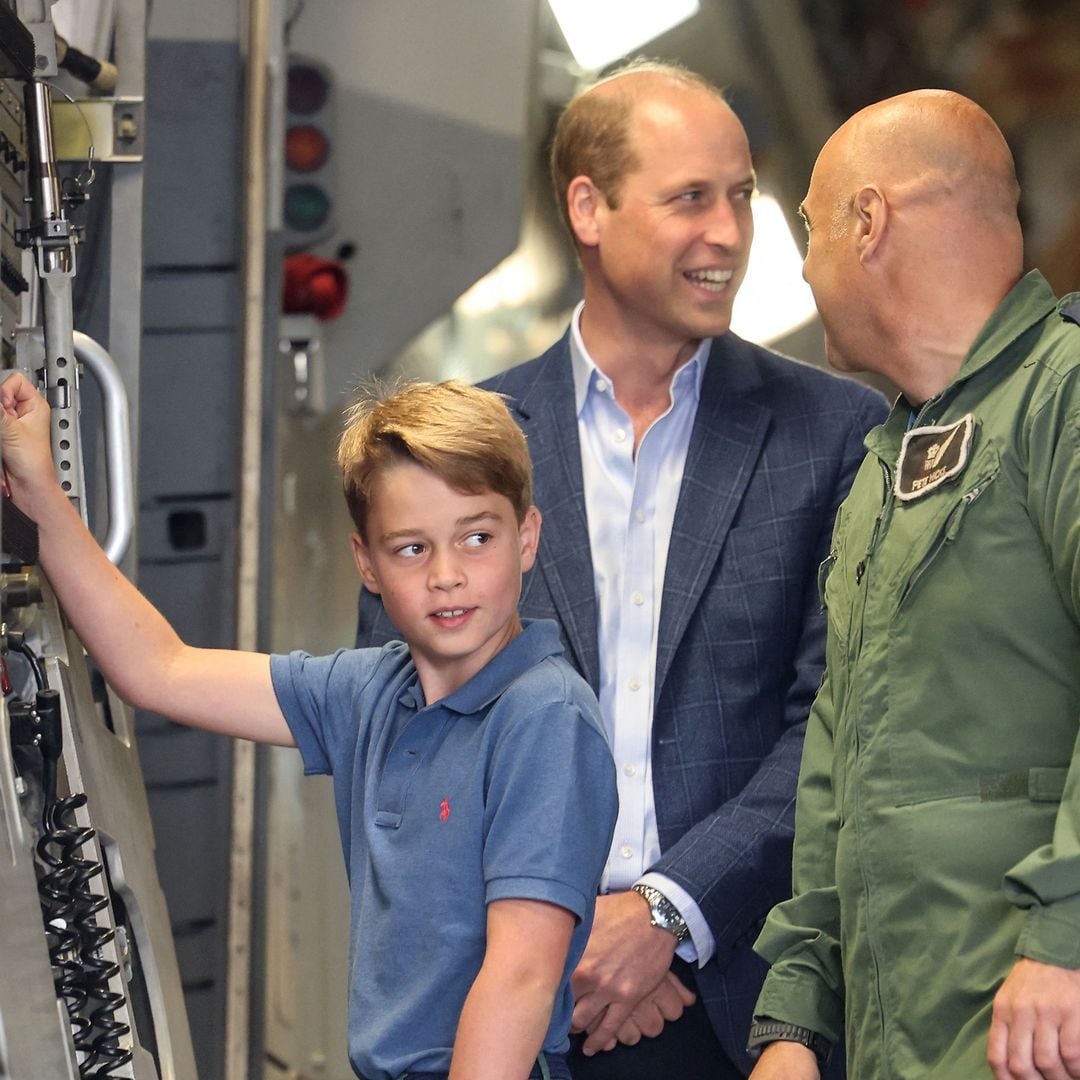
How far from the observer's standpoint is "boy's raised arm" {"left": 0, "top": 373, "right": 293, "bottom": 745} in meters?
1.68

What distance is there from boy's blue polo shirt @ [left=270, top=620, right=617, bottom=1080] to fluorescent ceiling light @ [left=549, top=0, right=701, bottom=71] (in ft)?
6.34

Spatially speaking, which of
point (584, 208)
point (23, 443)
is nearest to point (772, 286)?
point (584, 208)

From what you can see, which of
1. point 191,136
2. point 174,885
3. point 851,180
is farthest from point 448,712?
point 191,136

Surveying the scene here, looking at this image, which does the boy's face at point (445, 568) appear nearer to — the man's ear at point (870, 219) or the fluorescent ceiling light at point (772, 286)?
the man's ear at point (870, 219)

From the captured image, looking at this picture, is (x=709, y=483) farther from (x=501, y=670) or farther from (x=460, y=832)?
(x=460, y=832)

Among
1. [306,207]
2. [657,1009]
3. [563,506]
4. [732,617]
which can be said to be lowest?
[657,1009]

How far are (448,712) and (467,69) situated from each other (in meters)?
2.03

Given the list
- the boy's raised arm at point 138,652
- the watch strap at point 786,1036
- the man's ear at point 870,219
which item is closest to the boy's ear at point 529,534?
the boy's raised arm at point 138,652

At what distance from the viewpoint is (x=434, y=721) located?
1.63m

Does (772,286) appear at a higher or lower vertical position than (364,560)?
higher

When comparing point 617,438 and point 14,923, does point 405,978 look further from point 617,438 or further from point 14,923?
point 617,438

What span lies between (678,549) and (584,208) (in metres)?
0.61

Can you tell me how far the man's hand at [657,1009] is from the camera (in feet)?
6.79

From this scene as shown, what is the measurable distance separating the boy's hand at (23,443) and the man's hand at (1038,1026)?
993mm
